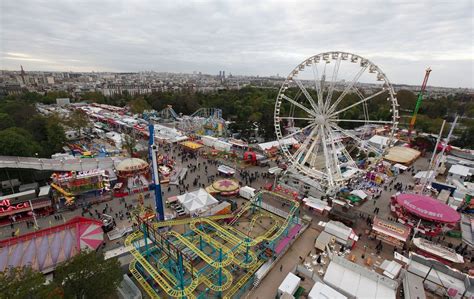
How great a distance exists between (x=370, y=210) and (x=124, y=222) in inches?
1097

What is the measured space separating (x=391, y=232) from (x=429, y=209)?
4.87 meters

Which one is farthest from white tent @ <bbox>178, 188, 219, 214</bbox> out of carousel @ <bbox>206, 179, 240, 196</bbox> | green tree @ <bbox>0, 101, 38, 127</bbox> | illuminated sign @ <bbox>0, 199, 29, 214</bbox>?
green tree @ <bbox>0, 101, 38, 127</bbox>

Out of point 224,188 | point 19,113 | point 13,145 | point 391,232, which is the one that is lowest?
point 391,232

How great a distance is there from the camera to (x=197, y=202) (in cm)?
2373

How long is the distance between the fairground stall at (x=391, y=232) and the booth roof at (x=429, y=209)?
2.17 meters

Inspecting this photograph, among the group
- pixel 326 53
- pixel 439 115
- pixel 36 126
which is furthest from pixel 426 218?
pixel 439 115

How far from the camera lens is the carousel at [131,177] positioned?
28.3m

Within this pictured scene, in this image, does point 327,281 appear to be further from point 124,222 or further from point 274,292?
point 124,222

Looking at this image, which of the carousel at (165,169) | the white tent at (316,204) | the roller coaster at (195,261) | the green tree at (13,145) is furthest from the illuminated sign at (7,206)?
the white tent at (316,204)

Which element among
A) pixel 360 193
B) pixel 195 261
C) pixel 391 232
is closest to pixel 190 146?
pixel 195 261

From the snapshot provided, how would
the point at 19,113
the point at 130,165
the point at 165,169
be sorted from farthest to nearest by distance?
1. the point at 19,113
2. the point at 165,169
3. the point at 130,165

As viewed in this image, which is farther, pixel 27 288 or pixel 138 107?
pixel 138 107

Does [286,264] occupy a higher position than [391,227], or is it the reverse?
[391,227]

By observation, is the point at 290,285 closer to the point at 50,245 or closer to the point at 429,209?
the point at 429,209
